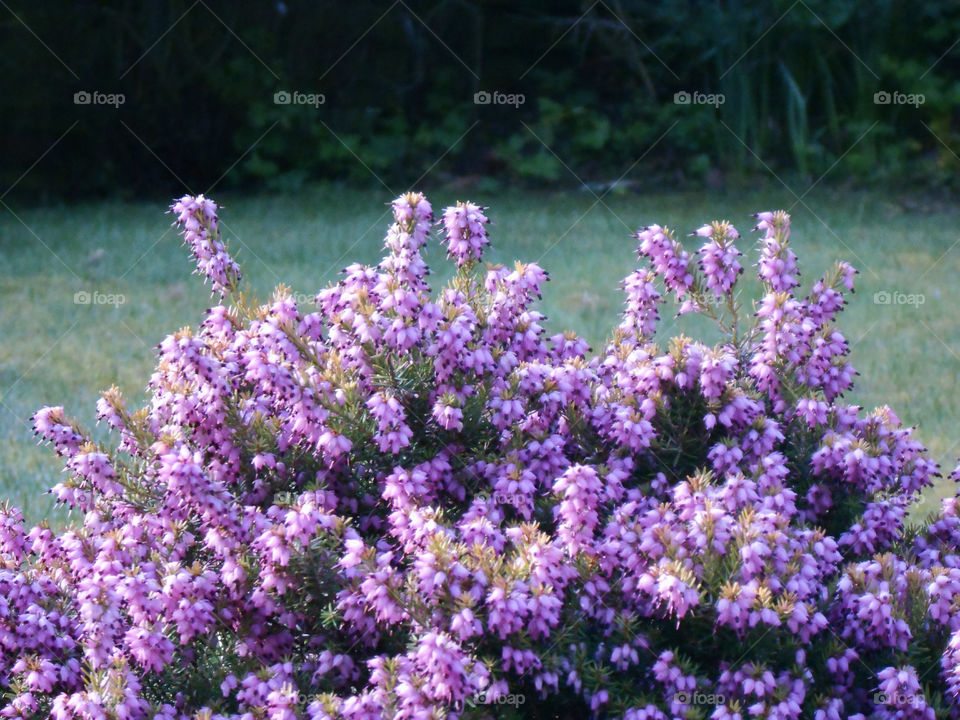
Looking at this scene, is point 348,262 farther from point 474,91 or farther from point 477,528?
point 477,528

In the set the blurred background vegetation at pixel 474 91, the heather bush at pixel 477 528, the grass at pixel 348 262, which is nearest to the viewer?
the heather bush at pixel 477 528

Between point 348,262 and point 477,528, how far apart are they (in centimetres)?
613

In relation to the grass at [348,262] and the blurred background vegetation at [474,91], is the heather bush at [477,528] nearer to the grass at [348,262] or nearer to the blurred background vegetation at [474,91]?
the grass at [348,262]

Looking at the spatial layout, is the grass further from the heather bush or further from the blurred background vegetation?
the heather bush

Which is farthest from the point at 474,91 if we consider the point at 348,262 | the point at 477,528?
the point at 477,528

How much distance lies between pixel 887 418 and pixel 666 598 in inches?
36.2

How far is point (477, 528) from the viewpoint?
7.50 feet

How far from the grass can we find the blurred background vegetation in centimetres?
68

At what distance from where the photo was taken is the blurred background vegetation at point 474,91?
36.3 ft

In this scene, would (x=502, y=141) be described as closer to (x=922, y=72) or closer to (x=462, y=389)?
(x=922, y=72)

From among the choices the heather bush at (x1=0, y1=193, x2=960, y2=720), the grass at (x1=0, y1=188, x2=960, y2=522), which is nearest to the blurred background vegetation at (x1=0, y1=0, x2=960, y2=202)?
the grass at (x1=0, y1=188, x2=960, y2=522)

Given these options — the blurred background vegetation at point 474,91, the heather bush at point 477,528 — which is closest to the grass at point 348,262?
the blurred background vegetation at point 474,91

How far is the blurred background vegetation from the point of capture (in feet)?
36.3

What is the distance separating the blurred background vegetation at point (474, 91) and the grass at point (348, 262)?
68cm
